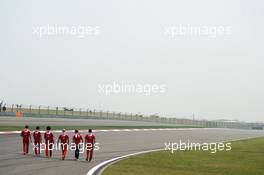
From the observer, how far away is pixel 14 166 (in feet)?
44.9

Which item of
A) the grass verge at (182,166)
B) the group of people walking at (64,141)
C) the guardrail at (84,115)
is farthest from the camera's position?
the guardrail at (84,115)

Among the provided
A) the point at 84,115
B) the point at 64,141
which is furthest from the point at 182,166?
the point at 84,115

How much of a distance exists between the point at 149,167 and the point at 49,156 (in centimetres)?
436

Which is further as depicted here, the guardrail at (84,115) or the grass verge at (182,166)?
the guardrail at (84,115)

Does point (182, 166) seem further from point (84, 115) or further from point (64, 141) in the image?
point (84, 115)

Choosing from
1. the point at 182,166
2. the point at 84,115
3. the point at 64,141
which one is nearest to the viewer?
the point at 182,166

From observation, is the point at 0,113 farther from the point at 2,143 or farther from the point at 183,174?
the point at 183,174

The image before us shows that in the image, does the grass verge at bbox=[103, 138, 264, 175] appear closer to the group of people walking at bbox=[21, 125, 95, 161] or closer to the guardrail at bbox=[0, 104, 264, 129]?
the group of people walking at bbox=[21, 125, 95, 161]

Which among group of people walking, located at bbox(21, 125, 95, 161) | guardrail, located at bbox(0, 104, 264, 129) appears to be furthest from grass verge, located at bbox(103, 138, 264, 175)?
guardrail, located at bbox(0, 104, 264, 129)

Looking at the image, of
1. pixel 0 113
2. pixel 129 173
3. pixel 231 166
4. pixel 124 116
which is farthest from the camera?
pixel 124 116

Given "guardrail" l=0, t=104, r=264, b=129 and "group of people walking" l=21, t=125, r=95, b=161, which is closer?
"group of people walking" l=21, t=125, r=95, b=161

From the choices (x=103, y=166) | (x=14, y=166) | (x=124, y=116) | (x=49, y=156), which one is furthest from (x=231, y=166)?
(x=124, y=116)

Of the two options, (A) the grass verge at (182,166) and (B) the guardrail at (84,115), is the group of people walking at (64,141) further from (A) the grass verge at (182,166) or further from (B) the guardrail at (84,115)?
(B) the guardrail at (84,115)

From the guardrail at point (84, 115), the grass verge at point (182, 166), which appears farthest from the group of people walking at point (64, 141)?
the guardrail at point (84, 115)
